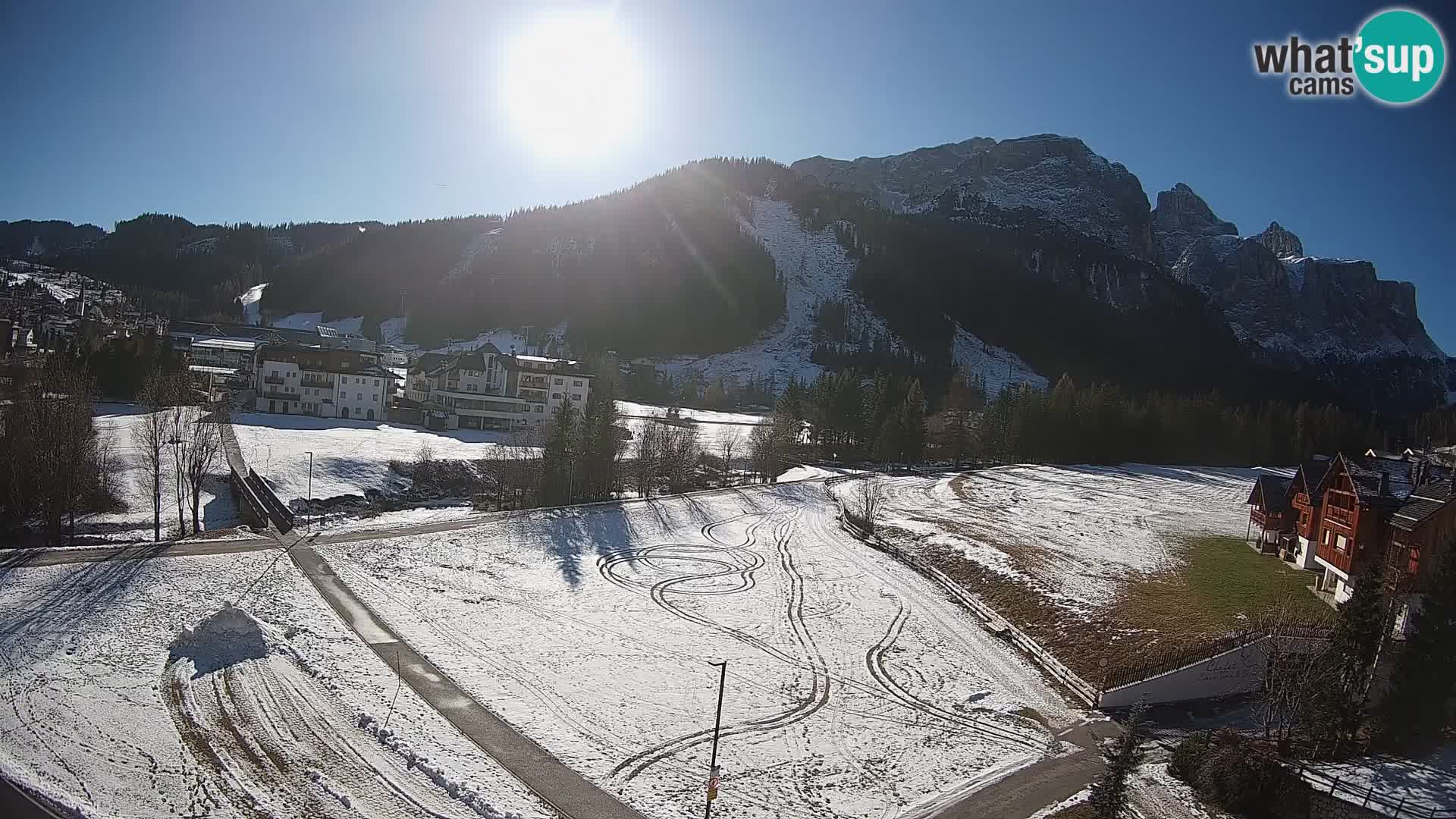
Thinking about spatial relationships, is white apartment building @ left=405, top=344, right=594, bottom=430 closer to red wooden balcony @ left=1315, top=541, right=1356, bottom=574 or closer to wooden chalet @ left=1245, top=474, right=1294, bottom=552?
wooden chalet @ left=1245, top=474, right=1294, bottom=552

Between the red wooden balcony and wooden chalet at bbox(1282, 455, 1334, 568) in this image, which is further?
wooden chalet at bbox(1282, 455, 1334, 568)

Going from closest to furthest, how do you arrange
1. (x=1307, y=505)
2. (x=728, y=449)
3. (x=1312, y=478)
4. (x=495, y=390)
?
1. (x=1307, y=505)
2. (x=1312, y=478)
3. (x=728, y=449)
4. (x=495, y=390)

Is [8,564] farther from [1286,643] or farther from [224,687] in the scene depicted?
[1286,643]

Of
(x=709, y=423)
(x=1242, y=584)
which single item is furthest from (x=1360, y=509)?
(x=709, y=423)

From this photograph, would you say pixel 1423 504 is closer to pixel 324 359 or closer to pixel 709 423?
pixel 709 423

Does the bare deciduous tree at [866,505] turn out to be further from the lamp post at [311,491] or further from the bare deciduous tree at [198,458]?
the bare deciduous tree at [198,458]

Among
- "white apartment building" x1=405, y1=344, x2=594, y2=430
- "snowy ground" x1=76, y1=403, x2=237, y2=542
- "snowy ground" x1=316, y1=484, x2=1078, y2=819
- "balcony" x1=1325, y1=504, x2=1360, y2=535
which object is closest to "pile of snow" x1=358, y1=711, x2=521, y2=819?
"snowy ground" x1=316, y1=484, x2=1078, y2=819

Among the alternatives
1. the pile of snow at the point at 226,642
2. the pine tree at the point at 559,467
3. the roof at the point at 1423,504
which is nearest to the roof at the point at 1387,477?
the roof at the point at 1423,504
